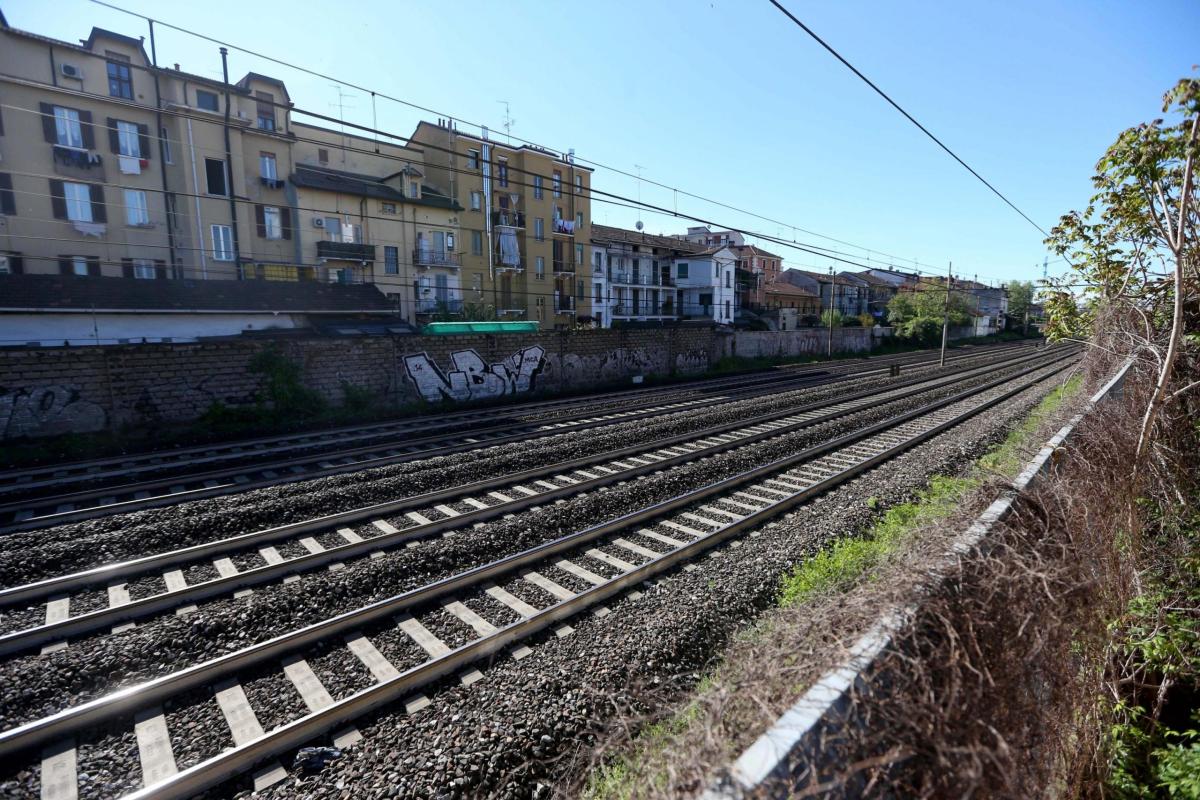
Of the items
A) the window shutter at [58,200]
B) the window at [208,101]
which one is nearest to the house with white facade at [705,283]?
the window at [208,101]

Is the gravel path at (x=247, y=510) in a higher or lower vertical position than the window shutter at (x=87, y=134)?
lower

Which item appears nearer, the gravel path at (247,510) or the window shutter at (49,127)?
the gravel path at (247,510)

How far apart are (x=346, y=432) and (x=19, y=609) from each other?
8417mm

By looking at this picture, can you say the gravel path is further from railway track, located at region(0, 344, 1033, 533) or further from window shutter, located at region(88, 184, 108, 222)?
window shutter, located at region(88, 184, 108, 222)

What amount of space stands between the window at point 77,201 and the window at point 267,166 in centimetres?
794

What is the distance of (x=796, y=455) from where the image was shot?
1127cm

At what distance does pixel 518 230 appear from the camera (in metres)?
42.5

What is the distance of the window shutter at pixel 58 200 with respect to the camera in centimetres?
2666

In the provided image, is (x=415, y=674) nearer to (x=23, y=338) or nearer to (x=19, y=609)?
(x=19, y=609)

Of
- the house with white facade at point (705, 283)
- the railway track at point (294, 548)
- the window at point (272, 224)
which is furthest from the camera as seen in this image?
the house with white facade at point (705, 283)

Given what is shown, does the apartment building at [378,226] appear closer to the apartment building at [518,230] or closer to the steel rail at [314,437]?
the apartment building at [518,230]

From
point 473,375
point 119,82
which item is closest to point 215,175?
point 119,82

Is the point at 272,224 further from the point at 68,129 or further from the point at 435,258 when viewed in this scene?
the point at 435,258

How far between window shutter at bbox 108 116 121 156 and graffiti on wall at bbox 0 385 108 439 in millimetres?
23565
